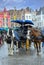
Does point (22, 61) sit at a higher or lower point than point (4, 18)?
lower

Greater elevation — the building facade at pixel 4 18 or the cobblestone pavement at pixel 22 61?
the building facade at pixel 4 18

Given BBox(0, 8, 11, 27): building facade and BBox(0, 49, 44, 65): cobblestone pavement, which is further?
BBox(0, 8, 11, 27): building facade

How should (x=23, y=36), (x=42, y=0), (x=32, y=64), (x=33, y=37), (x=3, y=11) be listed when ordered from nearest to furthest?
(x=32, y=64) → (x=33, y=37) → (x=23, y=36) → (x=42, y=0) → (x=3, y=11)

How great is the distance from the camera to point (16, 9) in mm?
38812

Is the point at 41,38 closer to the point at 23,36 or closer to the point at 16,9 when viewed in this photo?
the point at 23,36

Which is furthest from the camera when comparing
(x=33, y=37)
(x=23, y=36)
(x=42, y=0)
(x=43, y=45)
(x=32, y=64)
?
(x=42, y=0)

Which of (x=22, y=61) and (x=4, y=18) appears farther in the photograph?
(x=4, y=18)

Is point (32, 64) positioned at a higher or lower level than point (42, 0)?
lower

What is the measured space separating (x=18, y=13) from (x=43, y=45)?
19.4 metres

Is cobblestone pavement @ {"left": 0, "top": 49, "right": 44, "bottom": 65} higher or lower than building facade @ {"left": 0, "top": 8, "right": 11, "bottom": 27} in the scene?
lower

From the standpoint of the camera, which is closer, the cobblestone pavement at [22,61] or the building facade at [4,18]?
the cobblestone pavement at [22,61]

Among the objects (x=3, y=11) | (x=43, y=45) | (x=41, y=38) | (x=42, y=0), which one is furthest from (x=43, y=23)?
(x=41, y=38)

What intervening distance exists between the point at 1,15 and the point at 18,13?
235cm

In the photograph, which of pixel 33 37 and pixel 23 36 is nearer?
pixel 33 37
